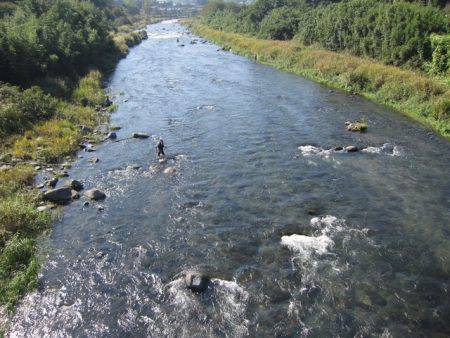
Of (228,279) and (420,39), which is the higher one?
(420,39)

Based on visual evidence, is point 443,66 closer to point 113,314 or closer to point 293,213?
point 293,213

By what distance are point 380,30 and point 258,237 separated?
1739 inches

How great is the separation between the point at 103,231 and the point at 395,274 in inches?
583

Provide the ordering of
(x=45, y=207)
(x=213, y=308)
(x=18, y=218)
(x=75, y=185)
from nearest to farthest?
(x=213, y=308)
(x=18, y=218)
(x=45, y=207)
(x=75, y=185)

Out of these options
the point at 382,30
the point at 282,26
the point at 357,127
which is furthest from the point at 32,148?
the point at 282,26

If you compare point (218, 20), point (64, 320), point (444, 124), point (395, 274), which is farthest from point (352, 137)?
point (218, 20)

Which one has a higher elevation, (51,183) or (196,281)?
(51,183)

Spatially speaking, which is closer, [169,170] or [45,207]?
[45,207]

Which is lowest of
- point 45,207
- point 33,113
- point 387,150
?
point 387,150

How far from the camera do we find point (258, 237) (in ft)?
65.4

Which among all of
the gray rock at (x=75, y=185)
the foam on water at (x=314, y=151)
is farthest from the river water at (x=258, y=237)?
the gray rock at (x=75, y=185)

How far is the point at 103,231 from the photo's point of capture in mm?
21062

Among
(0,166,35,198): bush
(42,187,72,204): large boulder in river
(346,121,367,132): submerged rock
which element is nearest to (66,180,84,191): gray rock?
(42,187,72,204): large boulder in river

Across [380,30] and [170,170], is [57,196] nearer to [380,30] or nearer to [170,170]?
[170,170]
